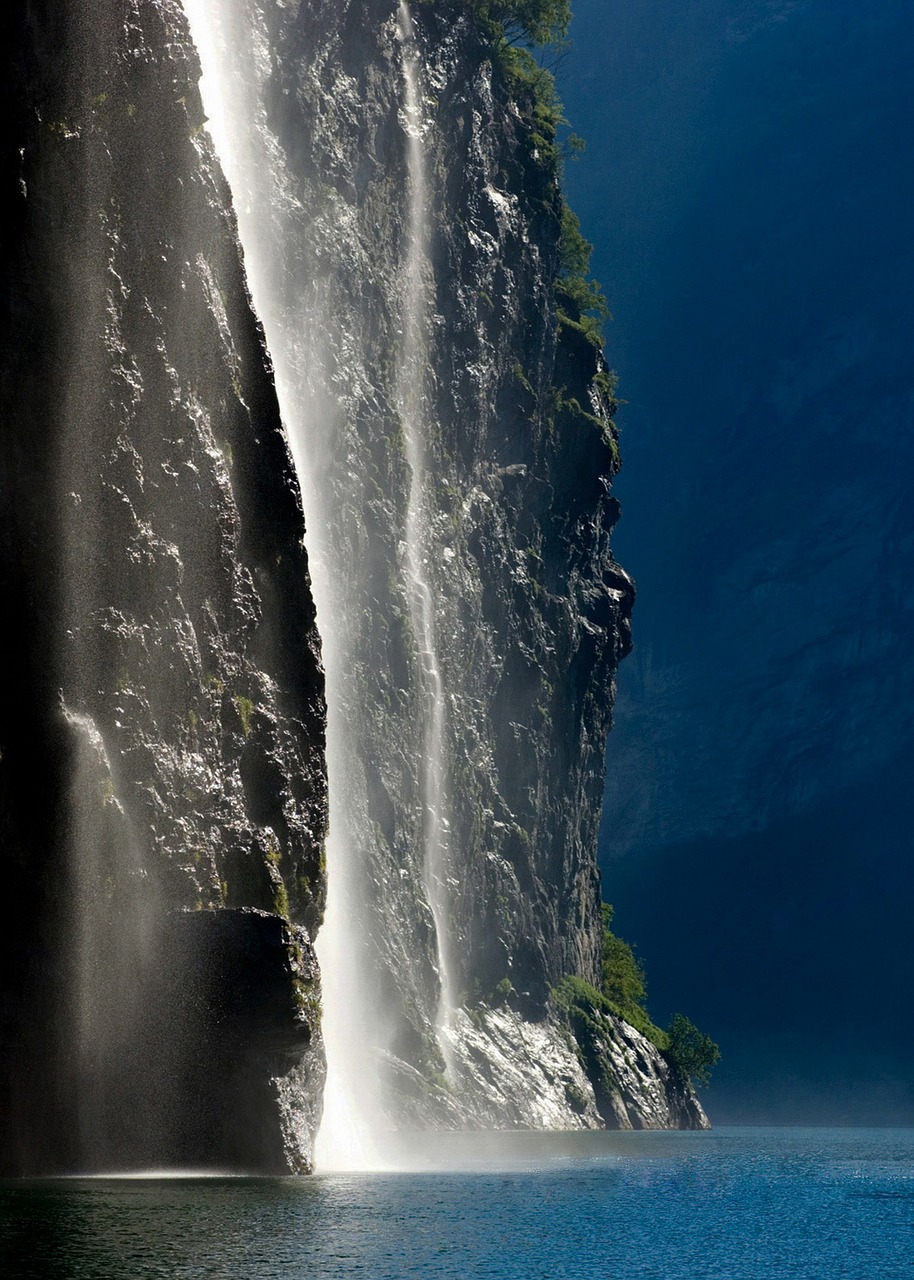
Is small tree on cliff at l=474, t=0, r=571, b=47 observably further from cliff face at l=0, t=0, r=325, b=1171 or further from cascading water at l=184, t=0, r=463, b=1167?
cliff face at l=0, t=0, r=325, b=1171

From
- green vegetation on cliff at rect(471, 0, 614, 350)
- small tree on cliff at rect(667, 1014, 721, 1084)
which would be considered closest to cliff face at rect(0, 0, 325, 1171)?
green vegetation on cliff at rect(471, 0, 614, 350)

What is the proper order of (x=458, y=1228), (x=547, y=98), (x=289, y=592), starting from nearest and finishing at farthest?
(x=458, y=1228), (x=289, y=592), (x=547, y=98)

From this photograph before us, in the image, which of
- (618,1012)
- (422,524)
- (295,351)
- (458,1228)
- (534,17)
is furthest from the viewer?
(618,1012)

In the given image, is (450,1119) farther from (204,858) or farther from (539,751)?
(204,858)

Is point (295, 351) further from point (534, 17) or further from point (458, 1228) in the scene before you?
point (534, 17)

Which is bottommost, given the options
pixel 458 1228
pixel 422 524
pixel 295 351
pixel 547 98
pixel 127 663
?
pixel 458 1228

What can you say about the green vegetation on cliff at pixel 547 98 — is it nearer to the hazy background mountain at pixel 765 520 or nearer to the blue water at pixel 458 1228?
the blue water at pixel 458 1228

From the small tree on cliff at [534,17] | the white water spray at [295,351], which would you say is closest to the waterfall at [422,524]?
the white water spray at [295,351]

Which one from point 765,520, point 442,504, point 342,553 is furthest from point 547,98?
point 765,520
